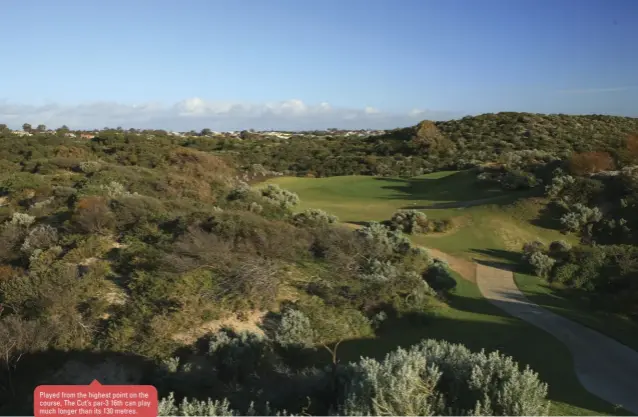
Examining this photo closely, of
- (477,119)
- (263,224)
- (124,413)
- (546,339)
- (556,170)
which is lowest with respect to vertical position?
(546,339)

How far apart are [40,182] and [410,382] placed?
67.7ft

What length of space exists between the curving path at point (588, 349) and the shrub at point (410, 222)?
170 inches

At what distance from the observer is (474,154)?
39.5 meters

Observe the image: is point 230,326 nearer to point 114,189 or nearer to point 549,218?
point 114,189

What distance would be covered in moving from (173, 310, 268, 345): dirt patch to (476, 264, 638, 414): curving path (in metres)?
5.82

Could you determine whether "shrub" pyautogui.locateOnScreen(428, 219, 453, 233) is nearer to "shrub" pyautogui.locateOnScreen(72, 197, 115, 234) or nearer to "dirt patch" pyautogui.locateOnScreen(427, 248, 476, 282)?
"dirt patch" pyautogui.locateOnScreen(427, 248, 476, 282)

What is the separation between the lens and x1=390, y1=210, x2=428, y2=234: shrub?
16859 mm

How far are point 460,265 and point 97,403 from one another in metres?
11.4

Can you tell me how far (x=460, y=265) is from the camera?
46.2 ft

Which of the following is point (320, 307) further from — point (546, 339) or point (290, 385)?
point (546, 339)

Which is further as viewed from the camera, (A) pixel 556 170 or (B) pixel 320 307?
(A) pixel 556 170

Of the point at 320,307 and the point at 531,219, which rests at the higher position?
the point at 531,219

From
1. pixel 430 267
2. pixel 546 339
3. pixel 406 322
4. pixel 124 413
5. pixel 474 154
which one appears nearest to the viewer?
pixel 124 413

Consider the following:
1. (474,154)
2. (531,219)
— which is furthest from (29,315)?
(474,154)
